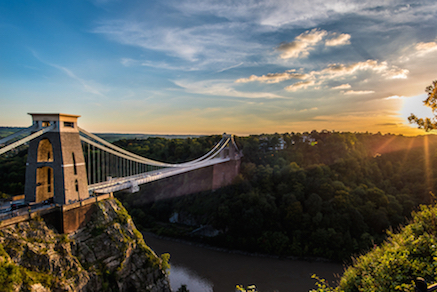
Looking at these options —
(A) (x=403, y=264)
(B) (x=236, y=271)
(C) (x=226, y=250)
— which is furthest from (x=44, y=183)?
(C) (x=226, y=250)

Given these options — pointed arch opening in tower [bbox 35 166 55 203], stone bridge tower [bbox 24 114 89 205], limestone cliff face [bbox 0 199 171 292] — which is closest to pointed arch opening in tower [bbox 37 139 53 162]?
stone bridge tower [bbox 24 114 89 205]

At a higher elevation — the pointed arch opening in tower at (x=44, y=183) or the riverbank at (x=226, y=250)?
the pointed arch opening in tower at (x=44, y=183)

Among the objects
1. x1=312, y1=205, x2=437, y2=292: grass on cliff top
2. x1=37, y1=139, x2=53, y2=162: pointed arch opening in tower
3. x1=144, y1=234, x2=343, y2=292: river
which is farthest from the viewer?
x1=144, y1=234, x2=343, y2=292: river

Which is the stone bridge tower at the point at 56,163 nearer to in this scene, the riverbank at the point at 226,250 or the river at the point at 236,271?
the river at the point at 236,271

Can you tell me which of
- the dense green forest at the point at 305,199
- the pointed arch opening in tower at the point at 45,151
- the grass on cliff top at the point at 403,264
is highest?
the pointed arch opening in tower at the point at 45,151

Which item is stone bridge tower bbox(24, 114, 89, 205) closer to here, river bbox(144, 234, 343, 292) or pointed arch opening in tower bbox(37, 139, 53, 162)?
pointed arch opening in tower bbox(37, 139, 53, 162)

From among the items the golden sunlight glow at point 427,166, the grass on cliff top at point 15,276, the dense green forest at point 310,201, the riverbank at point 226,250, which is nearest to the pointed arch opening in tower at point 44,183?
the grass on cliff top at point 15,276

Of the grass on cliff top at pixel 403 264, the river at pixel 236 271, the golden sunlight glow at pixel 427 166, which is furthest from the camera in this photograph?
the golden sunlight glow at pixel 427 166
